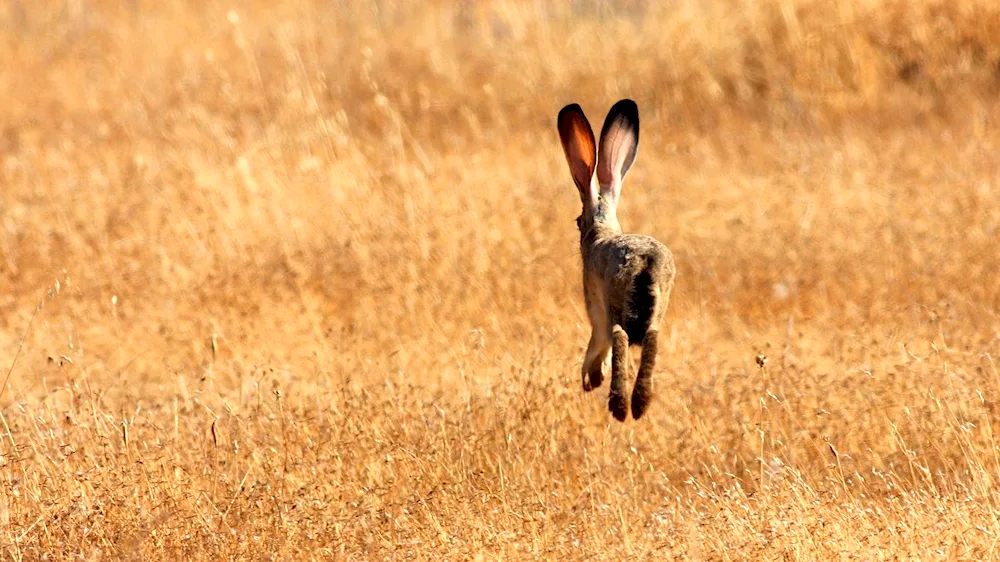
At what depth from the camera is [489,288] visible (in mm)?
8641

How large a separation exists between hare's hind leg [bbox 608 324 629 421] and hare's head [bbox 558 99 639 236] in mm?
1348

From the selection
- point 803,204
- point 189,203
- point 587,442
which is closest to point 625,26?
point 803,204

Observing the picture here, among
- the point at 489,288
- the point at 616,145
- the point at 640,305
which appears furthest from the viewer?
the point at 489,288

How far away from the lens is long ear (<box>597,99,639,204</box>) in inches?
264

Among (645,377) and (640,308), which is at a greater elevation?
(640,308)

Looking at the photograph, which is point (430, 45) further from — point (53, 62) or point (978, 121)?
point (978, 121)

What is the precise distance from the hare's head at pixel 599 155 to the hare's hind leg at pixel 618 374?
4.42 feet

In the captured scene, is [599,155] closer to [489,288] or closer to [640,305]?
[640,305]

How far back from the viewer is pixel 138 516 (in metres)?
5.38

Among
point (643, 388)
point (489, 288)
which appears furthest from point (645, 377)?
point (489, 288)

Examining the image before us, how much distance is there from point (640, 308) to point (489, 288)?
11.3ft

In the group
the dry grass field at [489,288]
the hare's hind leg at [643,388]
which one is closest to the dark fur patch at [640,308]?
the hare's hind leg at [643,388]

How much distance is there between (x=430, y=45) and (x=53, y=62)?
431 centimetres

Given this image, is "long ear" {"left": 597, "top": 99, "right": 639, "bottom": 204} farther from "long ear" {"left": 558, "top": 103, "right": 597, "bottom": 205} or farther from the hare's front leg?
the hare's front leg
